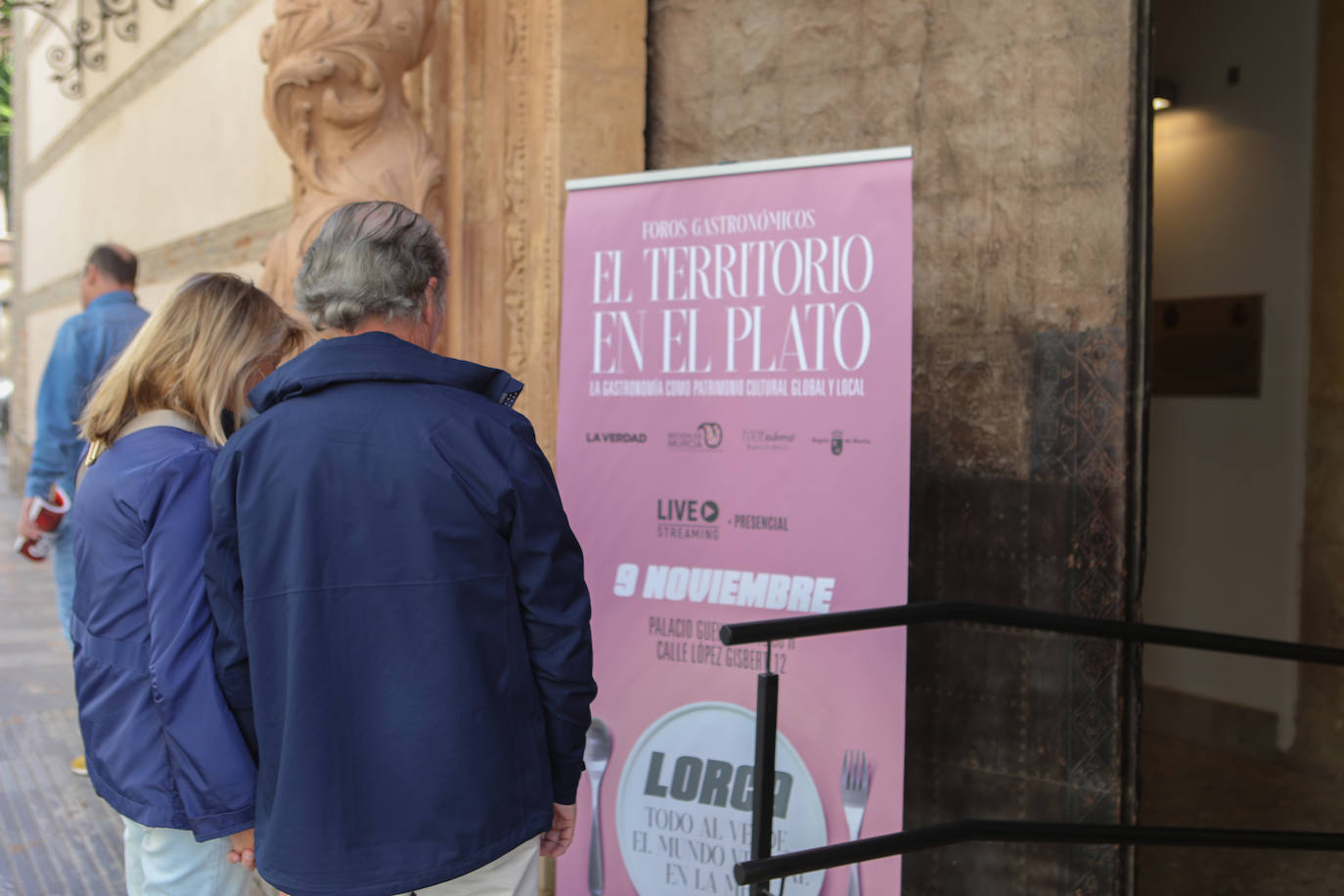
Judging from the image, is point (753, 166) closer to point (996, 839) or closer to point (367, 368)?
point (367, 368)

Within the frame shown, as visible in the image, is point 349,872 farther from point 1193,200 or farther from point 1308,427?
point 1193,200

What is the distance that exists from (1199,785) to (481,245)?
3.49m

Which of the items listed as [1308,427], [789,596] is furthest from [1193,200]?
[789,596]

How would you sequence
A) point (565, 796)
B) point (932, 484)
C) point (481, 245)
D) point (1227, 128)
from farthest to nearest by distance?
point (1227, 128) < point (481, 245) < point (932, 484) < point (565, 796)

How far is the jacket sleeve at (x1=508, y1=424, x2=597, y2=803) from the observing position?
1636mm

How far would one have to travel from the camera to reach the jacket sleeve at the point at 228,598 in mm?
1708

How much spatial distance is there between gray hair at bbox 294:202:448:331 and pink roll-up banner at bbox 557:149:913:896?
46.2 inches

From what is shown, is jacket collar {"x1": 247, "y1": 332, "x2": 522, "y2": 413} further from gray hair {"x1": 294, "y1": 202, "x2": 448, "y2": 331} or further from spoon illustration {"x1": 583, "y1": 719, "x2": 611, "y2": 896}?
spoon illustration {"x1": 583, "y1": 719, "x2": 611, "y2": 896}

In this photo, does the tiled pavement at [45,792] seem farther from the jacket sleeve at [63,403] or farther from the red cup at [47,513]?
the jacket sleeve at [63,403]

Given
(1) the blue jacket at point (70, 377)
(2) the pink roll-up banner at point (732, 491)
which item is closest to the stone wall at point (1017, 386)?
(2) the pink roll-up banner at point (732, 491)

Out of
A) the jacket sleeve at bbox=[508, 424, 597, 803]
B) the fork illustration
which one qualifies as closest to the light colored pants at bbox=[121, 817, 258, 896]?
the jacket sleeve at bbox=[508, 424, 597, 803]

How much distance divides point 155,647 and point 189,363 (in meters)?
0.49

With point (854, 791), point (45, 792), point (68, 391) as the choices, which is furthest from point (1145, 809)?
point (68, 391)

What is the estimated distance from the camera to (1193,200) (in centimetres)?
548
